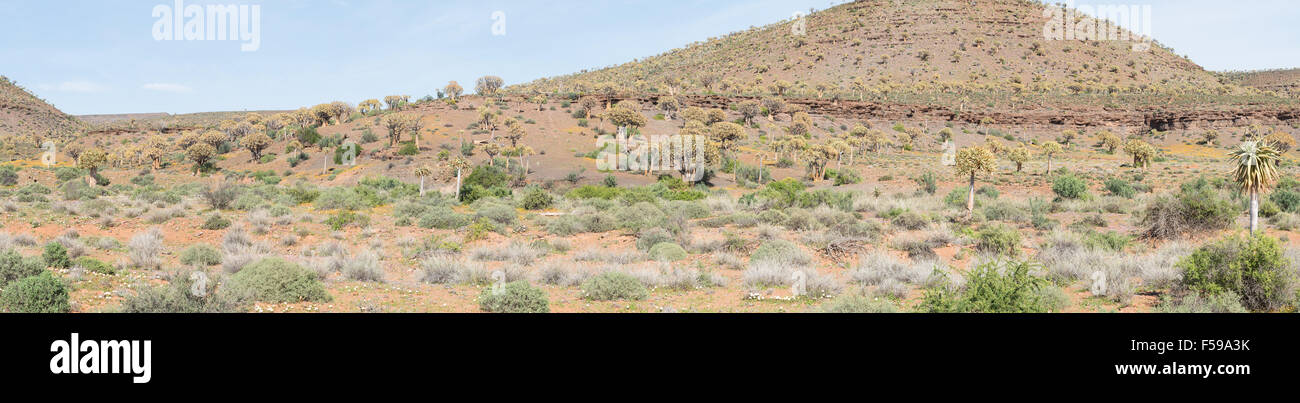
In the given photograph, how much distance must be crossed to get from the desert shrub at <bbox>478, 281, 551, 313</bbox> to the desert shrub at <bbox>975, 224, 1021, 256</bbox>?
10202mm

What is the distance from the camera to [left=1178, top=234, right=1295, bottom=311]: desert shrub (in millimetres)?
8031

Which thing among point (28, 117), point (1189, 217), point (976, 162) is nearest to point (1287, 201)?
point (1189, 217)

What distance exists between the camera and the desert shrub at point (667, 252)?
45.6 feet

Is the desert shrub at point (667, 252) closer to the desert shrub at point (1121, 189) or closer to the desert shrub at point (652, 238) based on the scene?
the desert shrub at point (652, 238)

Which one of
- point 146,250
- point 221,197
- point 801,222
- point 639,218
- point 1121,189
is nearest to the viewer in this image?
point 146,250

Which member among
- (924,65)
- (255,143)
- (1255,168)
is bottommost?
(1255,168)

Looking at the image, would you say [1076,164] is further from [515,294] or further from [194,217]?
[194,217]

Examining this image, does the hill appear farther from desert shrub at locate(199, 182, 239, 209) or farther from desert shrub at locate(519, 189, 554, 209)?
desert shrub at locate(199, 182, 239, 209)

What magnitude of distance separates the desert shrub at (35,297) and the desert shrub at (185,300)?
0.63 meters

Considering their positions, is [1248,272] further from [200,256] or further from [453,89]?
[453,89]

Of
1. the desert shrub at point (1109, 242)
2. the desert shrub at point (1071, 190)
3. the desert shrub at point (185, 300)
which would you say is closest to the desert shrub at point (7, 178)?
the desert shrub at point (185, 300)

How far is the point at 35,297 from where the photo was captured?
7.43 meters

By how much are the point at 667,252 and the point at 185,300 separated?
8.93 meters

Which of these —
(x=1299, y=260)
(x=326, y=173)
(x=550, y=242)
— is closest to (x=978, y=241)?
(x=1299, y=260)
